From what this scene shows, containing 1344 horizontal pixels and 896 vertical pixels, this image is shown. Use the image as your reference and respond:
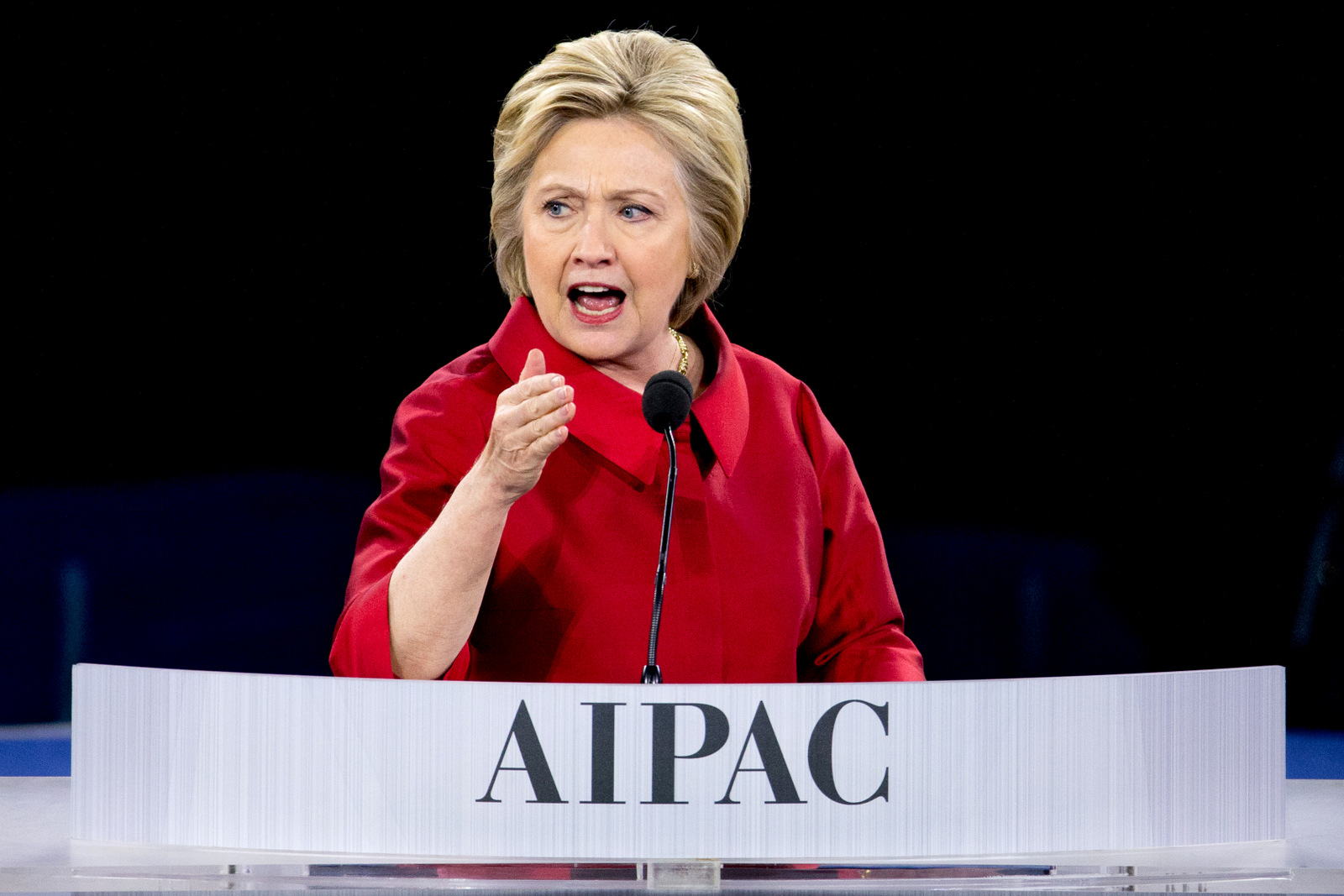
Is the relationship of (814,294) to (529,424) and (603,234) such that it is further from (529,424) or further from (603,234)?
(529,424)

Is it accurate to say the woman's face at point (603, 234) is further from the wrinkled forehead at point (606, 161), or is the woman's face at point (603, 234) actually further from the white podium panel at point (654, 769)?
the white podium panel at point (654, 769)

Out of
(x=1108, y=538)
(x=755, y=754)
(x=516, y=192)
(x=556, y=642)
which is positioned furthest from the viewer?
(x=1108, y=538)

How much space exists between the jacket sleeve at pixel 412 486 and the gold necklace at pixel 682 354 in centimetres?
26

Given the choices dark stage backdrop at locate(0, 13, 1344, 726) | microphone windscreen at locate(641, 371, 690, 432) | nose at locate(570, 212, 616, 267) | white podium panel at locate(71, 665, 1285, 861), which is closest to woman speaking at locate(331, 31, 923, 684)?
nose at locate(570, 212, 616, 267)

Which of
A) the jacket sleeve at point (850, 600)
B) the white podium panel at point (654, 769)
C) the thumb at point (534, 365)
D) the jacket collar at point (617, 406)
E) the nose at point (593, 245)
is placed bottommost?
the white podium panel at point (654, 769)

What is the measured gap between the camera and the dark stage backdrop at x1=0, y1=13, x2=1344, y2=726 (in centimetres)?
303

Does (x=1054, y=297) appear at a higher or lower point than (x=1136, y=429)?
higher

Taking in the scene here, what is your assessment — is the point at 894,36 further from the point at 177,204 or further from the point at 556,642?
the point at 556,642

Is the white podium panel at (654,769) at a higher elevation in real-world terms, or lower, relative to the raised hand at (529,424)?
lower

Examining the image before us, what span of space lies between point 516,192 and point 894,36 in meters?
1.65

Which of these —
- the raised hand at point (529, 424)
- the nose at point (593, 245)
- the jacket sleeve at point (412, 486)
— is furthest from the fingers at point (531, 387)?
the nose at point (593, 245)

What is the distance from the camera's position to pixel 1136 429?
3.23 m

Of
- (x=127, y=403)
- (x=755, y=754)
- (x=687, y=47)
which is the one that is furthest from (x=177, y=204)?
(x=755, y=754)

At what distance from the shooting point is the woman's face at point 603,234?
1.53 m
